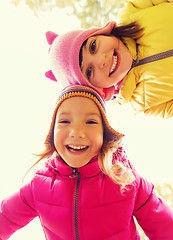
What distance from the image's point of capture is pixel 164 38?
98cm

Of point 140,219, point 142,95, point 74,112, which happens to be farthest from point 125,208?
point 142,95

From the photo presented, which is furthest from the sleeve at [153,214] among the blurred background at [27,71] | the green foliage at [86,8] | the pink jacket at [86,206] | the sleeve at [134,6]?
the green foliage at [86,8]

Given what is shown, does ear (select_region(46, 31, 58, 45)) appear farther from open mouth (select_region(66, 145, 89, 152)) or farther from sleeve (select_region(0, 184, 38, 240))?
sleeve (select_region(0, 184, 38, 240))

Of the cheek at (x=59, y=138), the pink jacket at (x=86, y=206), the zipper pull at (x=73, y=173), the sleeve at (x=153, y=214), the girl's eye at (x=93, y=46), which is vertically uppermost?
the girl's eye at (x=93, y=46)

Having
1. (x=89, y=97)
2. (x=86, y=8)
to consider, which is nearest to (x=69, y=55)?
(x=89, y=97)

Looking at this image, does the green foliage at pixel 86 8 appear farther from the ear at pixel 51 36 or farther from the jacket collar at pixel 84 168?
the jacket collar at pixel 84 168

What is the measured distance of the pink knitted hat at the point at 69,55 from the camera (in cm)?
96

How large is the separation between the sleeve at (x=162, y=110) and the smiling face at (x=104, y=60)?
308 millimetres

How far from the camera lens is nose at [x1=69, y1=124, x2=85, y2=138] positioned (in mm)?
817

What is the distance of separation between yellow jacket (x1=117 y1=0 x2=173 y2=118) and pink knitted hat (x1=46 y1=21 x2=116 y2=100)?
0.47 feet

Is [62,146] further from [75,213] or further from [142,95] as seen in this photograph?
[142,95]

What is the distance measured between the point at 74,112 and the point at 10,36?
2.26 feet

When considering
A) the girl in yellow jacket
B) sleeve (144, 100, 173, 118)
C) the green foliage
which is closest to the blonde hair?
the girl in yellow jacket

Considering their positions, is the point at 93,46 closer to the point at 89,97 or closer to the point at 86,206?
the point at 89,97
